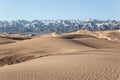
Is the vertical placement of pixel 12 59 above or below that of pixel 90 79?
below

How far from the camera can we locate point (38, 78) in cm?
1037

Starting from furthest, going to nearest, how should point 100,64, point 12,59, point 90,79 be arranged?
point 12,59, point 100,64, point 90,79

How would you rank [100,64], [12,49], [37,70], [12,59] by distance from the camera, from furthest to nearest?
[12,49]
[12,59]
[100,64]
[37,70]

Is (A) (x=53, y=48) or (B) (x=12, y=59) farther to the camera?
(A) (x=53, y=48)

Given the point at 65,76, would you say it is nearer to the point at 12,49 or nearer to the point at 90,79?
the point at 90,79

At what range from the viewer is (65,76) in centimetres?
1052

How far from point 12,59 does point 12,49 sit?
550 centimetres

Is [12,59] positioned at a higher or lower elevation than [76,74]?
lower

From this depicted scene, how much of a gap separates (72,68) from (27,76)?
1851 mm

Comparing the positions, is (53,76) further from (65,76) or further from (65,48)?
(65,48)

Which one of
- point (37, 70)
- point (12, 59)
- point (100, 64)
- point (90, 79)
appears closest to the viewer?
point (90, 79)

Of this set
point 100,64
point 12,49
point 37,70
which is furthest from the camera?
point 12,49

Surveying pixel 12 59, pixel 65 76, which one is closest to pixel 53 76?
pixel 65 76

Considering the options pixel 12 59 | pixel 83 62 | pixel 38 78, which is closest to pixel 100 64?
pixel 83 62
